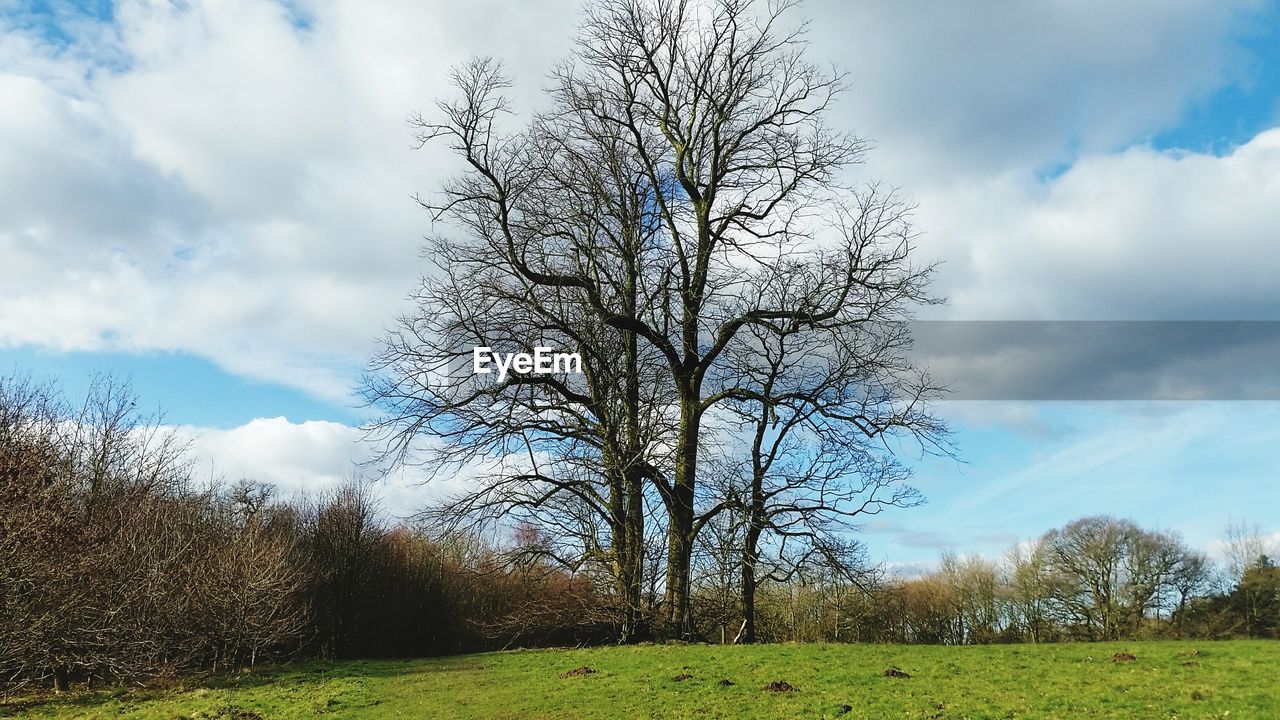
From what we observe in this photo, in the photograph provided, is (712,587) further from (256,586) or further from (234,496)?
(234,496)

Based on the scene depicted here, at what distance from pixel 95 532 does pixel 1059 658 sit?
22.9m

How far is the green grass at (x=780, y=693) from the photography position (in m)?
11.7

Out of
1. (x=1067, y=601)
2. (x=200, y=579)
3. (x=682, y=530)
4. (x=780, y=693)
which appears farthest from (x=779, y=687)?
(x=1067, y=601)

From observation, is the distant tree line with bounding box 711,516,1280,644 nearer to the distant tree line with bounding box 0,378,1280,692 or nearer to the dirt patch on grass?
the distant tree line with bounding box 0,378,1280,692

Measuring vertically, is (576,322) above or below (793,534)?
above

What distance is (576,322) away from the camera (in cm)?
2133

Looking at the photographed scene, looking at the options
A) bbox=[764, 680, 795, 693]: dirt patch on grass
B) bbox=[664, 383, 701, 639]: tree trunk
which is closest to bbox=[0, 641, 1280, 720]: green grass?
bbox=[764, 680, 795, 693]: dirt patch on grass

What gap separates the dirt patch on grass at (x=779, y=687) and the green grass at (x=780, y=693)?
5.7 inches

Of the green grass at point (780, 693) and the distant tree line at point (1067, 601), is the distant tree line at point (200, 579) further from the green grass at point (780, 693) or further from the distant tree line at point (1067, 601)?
the distant tree line at point (1067, 601)

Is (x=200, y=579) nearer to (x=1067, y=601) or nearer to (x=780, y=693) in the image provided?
(x=780, y=693)

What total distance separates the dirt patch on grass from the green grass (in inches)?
5.7

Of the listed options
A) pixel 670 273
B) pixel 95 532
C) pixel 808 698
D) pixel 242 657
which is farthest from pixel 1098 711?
pixel 242 657

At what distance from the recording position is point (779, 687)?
1323 cm

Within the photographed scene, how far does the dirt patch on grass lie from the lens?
13.1m
